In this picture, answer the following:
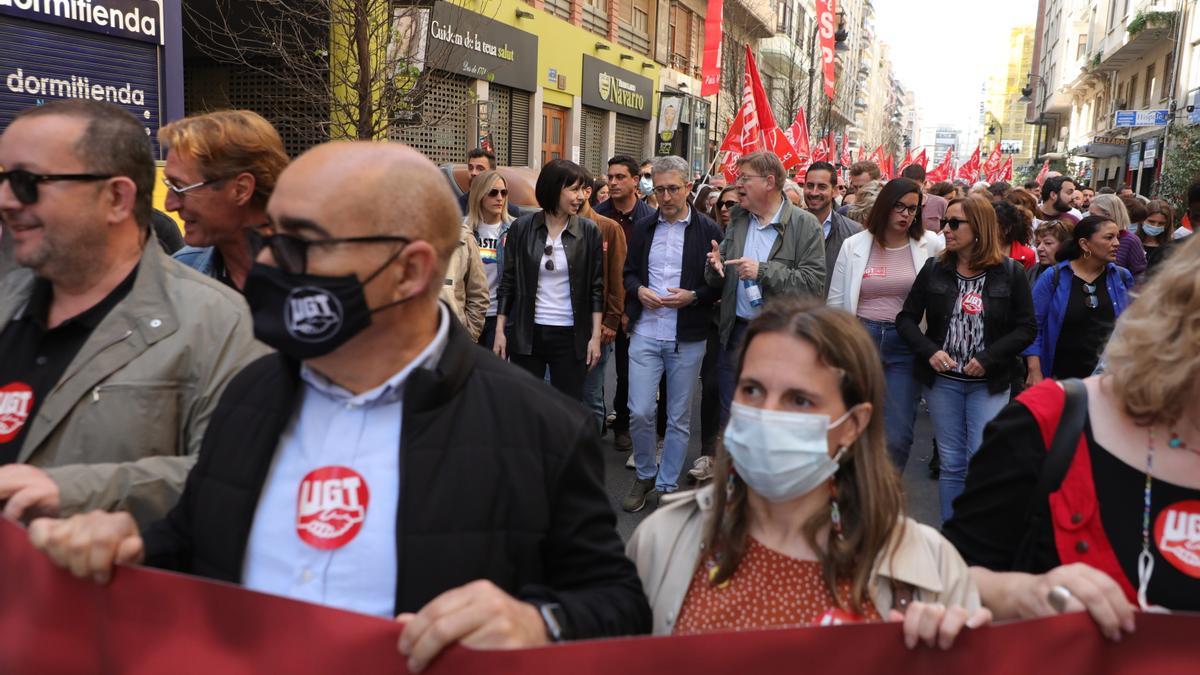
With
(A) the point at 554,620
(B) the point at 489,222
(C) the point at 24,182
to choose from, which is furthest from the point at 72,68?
(A) the point at 554,620

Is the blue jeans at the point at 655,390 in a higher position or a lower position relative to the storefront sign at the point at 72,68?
lower

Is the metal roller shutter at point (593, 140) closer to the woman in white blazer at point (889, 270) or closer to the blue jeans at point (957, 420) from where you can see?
the woman in white blazer at point (889, 270)

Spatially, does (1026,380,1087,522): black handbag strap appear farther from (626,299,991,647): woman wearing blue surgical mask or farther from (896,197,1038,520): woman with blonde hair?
(896,197,1038,520): woman with blonde hair

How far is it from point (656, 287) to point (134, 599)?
4590 mm

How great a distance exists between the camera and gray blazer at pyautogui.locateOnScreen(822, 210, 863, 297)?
6949mm

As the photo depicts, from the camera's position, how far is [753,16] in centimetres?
3466

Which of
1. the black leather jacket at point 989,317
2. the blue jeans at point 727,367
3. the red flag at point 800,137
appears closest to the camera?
the black leather jacket at point 989,317

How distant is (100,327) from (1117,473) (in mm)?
2254

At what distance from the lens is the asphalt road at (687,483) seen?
5.80 metres

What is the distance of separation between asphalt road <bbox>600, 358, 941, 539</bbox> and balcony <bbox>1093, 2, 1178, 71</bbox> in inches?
1115

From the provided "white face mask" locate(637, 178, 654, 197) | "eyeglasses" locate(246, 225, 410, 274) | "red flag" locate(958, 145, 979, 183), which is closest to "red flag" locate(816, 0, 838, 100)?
"red flag" locate(958, 145, 979, 183)

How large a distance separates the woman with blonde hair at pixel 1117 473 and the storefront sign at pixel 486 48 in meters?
12.5

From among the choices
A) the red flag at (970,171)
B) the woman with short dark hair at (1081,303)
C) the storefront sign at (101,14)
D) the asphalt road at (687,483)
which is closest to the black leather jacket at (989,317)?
the woman with short dark hair at (1081,303)

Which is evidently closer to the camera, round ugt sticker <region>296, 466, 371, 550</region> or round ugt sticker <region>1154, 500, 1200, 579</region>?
round ugt sticker <region>296, 466, 371, 550</region>
